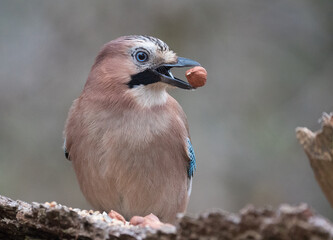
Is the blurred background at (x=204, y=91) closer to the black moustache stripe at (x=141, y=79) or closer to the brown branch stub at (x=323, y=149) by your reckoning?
the black moustache stripe at (x=141, y=79)

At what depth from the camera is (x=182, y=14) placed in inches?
314

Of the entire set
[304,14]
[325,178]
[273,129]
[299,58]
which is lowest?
[325,178]

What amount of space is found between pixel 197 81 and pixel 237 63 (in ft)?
13.3

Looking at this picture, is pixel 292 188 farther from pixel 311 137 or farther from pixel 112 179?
pixel 311 137

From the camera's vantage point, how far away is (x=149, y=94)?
387 cm

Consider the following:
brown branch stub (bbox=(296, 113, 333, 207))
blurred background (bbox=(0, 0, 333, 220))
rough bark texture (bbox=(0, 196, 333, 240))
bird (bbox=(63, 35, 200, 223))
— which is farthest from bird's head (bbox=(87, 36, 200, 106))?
blurred background (bbox=(0, 0, 333, 220))

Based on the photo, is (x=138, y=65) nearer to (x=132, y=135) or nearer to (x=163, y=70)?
(x=163, y=70)

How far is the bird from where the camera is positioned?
3678 millimetres

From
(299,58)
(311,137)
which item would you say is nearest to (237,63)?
(299,58)

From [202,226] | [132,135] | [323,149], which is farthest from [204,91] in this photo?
[202,226]

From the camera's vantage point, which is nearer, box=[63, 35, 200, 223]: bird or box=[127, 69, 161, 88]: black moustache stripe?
box=[63, 35, 200, 223]: bird

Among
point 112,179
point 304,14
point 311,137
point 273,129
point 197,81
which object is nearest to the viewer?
point 311,137

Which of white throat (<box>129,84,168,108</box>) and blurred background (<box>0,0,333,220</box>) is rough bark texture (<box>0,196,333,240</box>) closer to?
white throat (<box>129,84,168,108</box>)

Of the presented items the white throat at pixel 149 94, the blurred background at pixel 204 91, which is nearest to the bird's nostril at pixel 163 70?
the white throat at pixel 149 94
